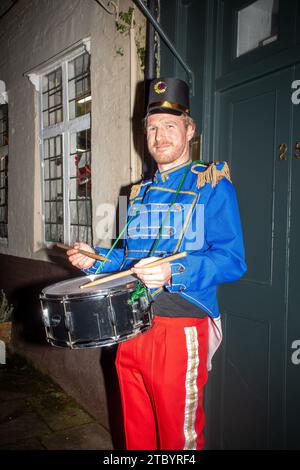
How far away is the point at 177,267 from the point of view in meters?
1.73

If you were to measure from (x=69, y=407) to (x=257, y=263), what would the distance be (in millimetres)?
2884

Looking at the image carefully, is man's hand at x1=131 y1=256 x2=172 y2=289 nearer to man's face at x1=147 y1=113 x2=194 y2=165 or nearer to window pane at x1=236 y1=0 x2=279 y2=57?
man's face at x1=147 y1=113 x2=194 y2=165

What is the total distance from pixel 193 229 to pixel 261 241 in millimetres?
593

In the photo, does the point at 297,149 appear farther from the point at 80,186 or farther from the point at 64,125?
the point at 64,125

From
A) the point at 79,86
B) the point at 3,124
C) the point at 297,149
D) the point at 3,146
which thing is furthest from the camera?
the point at 3,124

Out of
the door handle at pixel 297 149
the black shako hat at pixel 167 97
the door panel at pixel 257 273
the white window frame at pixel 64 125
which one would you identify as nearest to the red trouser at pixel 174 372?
the door panel at pixel 257 273

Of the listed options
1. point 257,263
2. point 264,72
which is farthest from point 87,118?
point 257,263

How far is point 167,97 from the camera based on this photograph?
218 centimetres

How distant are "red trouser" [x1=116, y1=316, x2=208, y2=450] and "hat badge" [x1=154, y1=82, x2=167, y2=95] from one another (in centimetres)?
135

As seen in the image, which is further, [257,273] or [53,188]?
[53,188]

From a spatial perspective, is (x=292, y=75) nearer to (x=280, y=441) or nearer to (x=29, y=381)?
(x=280, y=441)

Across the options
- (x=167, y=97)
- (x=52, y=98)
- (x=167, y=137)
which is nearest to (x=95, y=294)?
(x=167, y=137)

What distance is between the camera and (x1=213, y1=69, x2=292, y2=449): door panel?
87.9 inches

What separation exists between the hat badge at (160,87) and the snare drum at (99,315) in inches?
46.1
